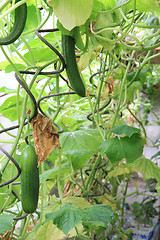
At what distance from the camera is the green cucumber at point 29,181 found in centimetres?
51

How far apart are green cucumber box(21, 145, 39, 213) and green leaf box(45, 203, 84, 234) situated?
0.07 metres

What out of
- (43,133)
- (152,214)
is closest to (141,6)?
(43,133)

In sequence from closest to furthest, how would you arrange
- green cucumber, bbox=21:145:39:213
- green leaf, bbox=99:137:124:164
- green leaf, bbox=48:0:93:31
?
1. green leaf, bbox=48:0:93:31
2. green cucumber, bbox=21:145:39:213
3. green leaf, bbox=99:137:124:164

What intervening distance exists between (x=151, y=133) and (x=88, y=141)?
5.54 ft

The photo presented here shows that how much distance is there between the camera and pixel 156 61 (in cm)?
134

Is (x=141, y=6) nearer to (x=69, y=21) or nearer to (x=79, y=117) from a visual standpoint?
(x=69, y=21)

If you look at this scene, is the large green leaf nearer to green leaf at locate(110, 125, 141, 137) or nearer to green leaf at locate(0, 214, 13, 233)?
green leaf at locate(110, 125, 141, 137)

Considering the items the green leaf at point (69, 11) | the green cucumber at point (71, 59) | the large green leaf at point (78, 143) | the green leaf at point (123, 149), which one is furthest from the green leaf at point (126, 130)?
the green leaf at point (69, 11)

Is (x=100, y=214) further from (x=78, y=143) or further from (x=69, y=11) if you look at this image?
(x=69, y=11)

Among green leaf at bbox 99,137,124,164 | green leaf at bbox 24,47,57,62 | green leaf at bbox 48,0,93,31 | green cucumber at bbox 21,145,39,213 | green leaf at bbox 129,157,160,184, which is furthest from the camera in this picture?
green leaf at bbox 129,157,160,184

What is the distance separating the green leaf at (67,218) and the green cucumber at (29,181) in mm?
68

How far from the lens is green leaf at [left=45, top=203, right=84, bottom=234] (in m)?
0.53

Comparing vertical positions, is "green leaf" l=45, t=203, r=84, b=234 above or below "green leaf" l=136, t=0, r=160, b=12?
below

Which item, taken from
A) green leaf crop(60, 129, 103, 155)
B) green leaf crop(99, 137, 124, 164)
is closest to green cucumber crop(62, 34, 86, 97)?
green leaf crop(99, 137, 124, 164)
